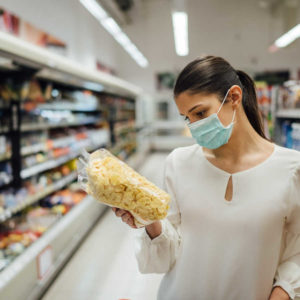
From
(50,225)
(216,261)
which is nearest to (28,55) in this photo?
(50,225)

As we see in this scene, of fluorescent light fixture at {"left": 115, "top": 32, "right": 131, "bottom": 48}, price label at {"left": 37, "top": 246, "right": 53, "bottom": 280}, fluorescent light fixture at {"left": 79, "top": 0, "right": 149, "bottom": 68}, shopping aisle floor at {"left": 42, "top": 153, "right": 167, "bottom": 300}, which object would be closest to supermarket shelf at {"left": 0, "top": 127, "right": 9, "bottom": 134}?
price label at {"left": 37, "top": 246, "right": 53, "bottom": 280}

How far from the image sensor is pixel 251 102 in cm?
115

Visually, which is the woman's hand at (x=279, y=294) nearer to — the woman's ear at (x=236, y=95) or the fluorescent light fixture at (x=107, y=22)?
the woman's ear at (x=236, y=95)

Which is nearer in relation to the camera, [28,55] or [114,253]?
[28,55]

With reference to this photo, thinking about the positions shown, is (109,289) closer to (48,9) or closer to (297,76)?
(48,9)

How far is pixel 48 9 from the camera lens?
222 inches

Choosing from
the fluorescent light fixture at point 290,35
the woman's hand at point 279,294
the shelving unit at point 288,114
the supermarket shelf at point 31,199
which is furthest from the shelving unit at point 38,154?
the fluorescent light fixture at point 290,35

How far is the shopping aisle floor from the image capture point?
252 centimetres

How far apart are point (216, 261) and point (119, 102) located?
671cm

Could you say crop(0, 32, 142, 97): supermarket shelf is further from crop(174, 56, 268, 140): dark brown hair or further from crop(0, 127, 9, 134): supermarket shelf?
crop(174, 56, 268, 140): dark brown hair

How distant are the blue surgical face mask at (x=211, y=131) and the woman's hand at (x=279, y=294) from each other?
0.59 metres

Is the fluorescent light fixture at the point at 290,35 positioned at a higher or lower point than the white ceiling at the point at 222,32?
lower

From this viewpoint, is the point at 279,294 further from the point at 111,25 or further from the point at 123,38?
the point at 123,38

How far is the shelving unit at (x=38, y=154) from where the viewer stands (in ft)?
7.71
